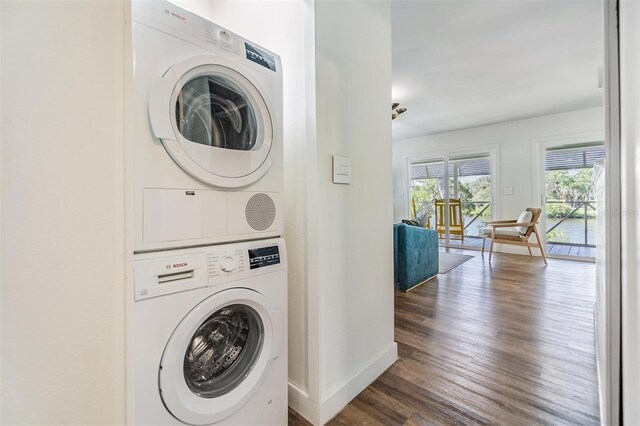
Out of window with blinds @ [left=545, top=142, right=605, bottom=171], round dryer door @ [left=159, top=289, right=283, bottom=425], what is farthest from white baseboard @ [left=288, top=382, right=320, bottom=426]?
window with blinds @ [left=545, top=142, right=605, bottom=171]

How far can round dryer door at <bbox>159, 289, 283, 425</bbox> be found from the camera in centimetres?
86

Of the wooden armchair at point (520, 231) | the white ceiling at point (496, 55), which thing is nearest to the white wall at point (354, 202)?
the white ceiling at point (496, 55)

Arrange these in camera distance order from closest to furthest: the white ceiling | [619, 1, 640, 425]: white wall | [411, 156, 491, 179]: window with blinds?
[619, 1, 640, 425]: white wall → the white ceiling → [411, 156, 491, 179]: window with blinds

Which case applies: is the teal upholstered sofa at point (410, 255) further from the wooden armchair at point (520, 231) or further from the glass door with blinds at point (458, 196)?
the glass door with blinds at point (458, 196)

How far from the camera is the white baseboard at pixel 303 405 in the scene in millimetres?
1244

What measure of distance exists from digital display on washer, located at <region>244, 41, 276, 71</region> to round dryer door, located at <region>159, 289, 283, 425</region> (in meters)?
0.93

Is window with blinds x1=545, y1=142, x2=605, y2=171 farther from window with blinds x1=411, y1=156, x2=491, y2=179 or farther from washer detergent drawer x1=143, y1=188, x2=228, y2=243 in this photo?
washer detergent drawer x1=143, y1=188, x2=228, y2=243

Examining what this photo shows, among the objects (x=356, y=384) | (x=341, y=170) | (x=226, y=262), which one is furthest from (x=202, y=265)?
(x=356, y=384)

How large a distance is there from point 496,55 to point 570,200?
337 cm

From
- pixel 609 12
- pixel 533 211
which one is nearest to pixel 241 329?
pixel 609 12

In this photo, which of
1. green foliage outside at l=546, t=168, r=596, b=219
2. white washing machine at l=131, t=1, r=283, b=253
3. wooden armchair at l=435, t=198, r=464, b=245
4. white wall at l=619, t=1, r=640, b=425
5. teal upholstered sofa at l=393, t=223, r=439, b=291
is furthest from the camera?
wooden armchair at l=435, t=198, r=464, b=245

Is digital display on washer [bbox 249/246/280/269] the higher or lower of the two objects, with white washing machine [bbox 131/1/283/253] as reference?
lower

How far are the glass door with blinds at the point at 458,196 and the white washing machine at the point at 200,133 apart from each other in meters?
4.72

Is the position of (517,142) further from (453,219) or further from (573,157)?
(453,219)
